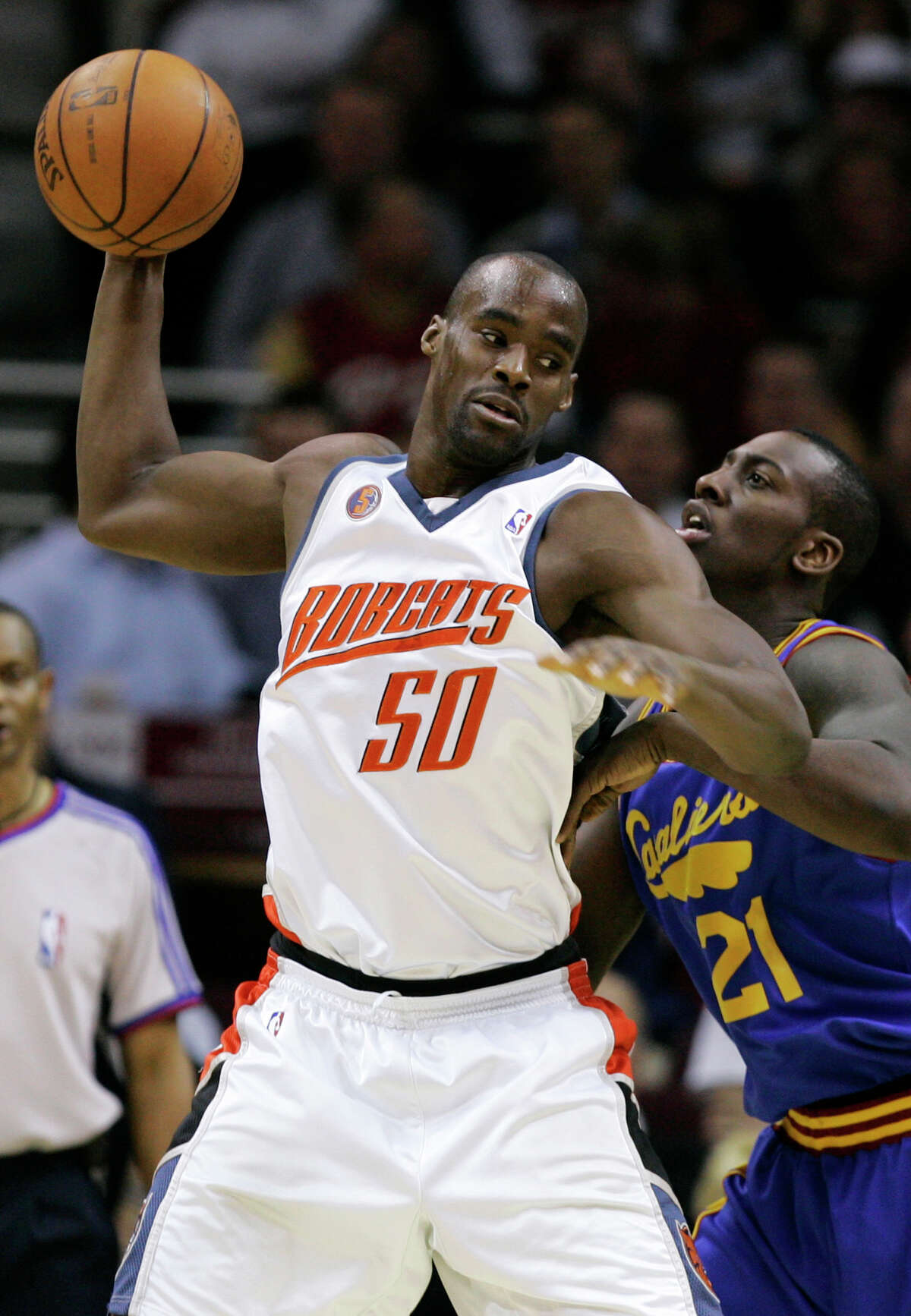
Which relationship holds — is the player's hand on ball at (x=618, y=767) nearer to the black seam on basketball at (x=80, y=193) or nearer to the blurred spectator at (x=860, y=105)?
the black seam on basketball at (x=80, y=193)

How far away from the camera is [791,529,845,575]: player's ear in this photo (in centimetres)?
364

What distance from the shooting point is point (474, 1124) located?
2.85 metres

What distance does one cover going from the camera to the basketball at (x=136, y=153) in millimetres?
3355

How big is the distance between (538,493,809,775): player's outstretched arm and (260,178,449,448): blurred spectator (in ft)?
15.0

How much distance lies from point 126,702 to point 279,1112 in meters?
3.93

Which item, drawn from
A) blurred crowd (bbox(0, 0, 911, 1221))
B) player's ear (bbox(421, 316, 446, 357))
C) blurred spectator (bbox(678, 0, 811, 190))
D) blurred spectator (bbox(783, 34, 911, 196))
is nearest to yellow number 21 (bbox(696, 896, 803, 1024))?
player's ear (bbox(421, 316, 446, 357))

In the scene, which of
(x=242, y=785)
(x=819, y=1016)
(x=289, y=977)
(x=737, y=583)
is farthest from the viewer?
(x=242, y=785)

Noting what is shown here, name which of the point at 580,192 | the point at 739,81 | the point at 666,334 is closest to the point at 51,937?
the point at 666,334

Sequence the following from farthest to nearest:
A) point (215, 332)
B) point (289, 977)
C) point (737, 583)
Answer: point (215, 332)
point (737, 583)
point (289, 977)

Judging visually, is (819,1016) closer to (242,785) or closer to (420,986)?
(420,986)

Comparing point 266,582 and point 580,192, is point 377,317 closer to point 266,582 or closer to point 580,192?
point 580,192

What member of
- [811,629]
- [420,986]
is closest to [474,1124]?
[420,986]

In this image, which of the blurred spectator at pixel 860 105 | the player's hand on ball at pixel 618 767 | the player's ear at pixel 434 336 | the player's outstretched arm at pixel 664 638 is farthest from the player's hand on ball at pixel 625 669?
the blurred spectator at pixel 860 105

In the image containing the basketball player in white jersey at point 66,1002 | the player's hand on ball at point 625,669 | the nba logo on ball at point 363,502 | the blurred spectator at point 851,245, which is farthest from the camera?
the blurred spectator at point 851,245
